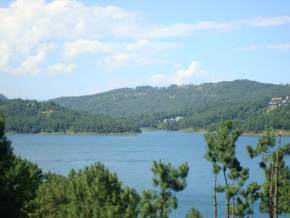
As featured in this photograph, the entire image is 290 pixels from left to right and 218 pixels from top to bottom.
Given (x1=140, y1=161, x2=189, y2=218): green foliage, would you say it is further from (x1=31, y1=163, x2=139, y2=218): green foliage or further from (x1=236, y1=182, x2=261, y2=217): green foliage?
(x1=236, y1=182, x2=261, y2=217): green foliage

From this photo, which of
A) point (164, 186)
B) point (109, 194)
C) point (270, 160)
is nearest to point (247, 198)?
point (270, 160)

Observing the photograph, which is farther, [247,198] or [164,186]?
[247,198]

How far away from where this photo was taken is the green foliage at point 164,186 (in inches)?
811

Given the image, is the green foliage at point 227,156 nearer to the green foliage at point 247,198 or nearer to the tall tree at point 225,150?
the tall tree at point 225,150

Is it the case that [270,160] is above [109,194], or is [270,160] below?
above

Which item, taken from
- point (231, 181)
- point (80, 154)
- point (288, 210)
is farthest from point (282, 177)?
point (80, 154)

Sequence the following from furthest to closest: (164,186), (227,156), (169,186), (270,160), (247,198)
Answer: (247,198) → (270,160) → (227,156) → (169,186) → (164,186)

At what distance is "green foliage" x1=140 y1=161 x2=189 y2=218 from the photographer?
67.6 feet

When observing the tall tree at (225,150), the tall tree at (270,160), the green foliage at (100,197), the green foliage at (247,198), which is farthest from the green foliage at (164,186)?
the tall tree at (270,160)

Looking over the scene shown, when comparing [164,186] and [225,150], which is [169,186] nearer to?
[164,186]

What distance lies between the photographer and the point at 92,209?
21.2 meters

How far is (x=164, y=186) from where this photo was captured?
68.5 feet

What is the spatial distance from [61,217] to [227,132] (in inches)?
325

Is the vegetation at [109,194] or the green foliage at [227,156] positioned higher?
the green foliage at [227,156]
